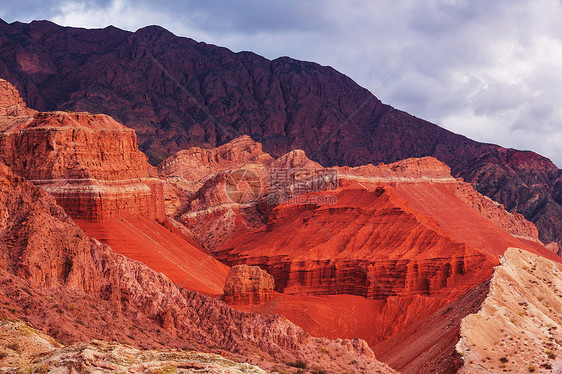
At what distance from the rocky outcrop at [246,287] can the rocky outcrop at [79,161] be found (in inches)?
576

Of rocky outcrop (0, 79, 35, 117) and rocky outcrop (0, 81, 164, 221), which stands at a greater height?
rocky outcrop (0, 79, 35, 117)

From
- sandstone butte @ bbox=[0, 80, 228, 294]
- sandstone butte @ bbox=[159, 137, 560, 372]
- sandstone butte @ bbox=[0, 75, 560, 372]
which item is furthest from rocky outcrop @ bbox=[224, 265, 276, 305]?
sandstone butte @ bbox=[0, 80, 228, 294]

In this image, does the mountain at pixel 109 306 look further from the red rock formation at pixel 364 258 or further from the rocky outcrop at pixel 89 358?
the red rock formation at pixel 364 258

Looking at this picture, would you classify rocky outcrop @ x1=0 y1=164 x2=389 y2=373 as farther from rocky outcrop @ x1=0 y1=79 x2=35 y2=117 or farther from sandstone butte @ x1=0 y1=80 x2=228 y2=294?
rocky outcrop @ x1=0 y1=79 x2=35 y2=117

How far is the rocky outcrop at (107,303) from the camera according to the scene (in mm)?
23812

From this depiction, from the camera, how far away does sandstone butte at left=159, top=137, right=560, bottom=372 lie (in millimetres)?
48347

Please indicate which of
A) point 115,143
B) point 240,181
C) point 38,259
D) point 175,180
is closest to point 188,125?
point 175,180

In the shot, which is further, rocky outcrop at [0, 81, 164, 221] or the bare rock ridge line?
the bare rock ridge line

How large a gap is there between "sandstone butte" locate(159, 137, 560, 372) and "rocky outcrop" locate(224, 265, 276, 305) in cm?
73

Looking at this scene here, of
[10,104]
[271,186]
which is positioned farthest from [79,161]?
[271,186]

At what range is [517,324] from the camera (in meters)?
36.3

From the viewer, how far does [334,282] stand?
202 ft

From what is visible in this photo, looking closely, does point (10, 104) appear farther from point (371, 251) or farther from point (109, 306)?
point (109, 306)

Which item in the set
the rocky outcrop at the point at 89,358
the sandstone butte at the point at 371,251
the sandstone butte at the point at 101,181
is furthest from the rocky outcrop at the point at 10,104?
the rocky outcrop at the point at 89,358
